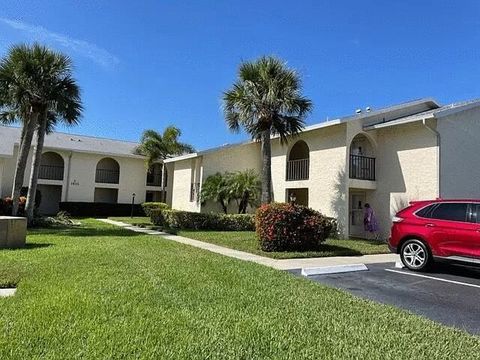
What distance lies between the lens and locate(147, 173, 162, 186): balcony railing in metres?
34.7

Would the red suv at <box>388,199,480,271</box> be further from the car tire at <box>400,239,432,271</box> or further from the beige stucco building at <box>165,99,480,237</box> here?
the beige stucco building at <box>165,99,480,237</box>

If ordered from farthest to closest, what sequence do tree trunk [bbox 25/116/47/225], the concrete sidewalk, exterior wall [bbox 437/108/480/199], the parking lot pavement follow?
tree trunk [bbox 25/116/47/225] → exterior wall [bbox 437/108/480/199] → the concrete sidewalk → the parking lot pavement

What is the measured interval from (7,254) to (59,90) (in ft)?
34.4

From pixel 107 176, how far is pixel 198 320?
3026cm

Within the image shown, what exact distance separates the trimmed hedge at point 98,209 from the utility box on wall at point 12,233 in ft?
63.4

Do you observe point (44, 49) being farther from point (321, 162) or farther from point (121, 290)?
point (121, 290)

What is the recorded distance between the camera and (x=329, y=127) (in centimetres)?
1814

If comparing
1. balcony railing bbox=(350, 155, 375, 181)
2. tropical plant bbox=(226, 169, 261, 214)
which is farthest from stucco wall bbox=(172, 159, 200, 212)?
balcony railing bbox=(350, 155, 375, 181)

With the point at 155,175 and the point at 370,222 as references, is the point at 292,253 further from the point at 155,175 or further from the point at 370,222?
the point at 155,175

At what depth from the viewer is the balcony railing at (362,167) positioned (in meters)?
17.6

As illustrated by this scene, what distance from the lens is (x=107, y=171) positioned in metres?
33.0

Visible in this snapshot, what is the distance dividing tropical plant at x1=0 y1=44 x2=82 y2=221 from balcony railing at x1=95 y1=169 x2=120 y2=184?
13.7 m

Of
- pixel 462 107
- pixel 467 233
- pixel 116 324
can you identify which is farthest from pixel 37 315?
pixel 462 107

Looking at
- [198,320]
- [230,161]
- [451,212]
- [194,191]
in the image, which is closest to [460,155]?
[451,212]
